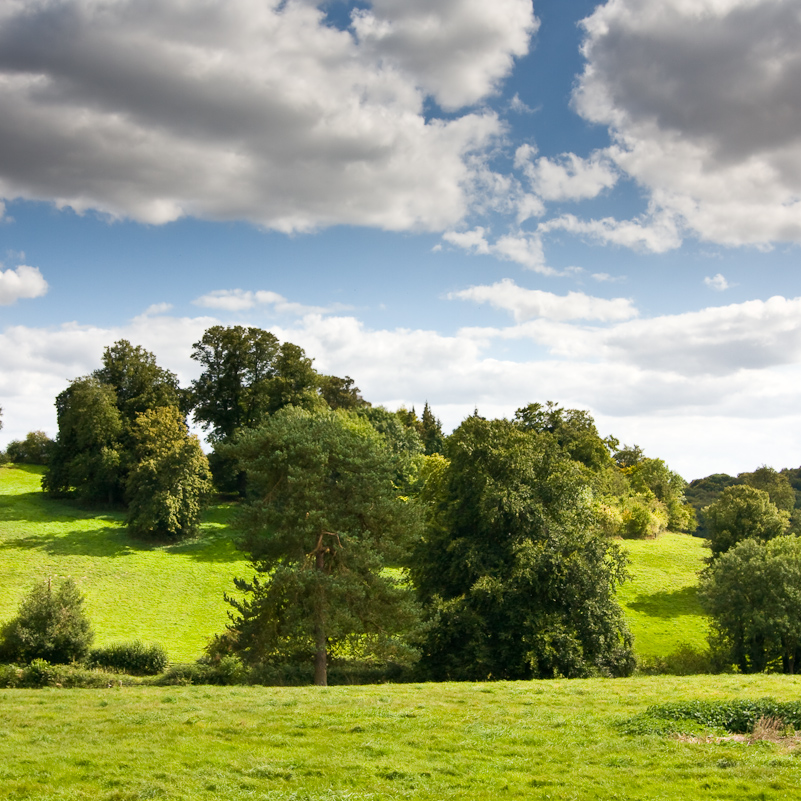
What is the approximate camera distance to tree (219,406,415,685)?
2789 cm

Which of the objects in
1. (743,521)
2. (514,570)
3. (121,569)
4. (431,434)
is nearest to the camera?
(514,570)

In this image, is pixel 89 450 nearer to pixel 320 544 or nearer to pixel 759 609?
pixel 320 544

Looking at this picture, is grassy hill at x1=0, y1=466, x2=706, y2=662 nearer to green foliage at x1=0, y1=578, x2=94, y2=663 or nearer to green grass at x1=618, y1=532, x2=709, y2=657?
green grass at x1=618, y1=532, x2=709, y2=657

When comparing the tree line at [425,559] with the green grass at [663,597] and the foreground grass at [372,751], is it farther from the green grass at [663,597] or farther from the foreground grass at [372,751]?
the foreground grass at [372,751]

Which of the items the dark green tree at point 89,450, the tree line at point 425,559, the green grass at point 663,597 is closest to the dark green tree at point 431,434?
the green grass at point 663,597

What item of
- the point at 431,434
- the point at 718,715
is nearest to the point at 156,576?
the point at 718,715

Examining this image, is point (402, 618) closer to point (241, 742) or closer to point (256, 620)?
point (256, 620)

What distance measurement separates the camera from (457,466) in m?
34.6

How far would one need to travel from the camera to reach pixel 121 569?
173ft

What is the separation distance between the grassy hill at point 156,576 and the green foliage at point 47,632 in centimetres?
835

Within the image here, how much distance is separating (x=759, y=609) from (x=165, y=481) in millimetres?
47570

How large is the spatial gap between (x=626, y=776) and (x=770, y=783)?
93.8 inches

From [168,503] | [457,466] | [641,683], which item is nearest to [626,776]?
[641,683]

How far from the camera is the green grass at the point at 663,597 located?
150 feet
